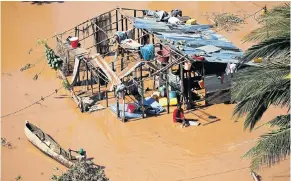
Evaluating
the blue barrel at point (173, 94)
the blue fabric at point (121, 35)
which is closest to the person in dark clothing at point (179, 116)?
the blue barrel at point (173, 94)

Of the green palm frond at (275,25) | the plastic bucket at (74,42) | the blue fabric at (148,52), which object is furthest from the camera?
the plastic bucket at (74,42)

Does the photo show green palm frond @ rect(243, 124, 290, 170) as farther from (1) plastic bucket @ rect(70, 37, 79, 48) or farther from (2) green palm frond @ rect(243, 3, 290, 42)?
(1) plastic bucket @ rect(70, 37, 79, 48)

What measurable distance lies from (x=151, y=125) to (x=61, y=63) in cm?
428

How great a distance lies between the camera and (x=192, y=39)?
16.5m

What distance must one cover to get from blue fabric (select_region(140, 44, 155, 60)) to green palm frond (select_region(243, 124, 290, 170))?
8216 millimetres

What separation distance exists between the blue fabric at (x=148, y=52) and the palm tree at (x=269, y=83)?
728 centimetres

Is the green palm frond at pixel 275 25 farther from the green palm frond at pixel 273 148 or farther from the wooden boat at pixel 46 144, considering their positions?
the wooden boat at pixel 46 144

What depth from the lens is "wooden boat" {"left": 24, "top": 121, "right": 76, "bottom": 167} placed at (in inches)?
486

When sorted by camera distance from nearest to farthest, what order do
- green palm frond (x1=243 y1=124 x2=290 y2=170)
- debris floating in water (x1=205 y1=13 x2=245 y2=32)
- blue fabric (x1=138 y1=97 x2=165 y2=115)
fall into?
1. green palm frond (x1=243 y1=124 x2=290 y2=170)
2. blue fabric (x1=138 y1=97 x2=165 y2=115)
3. debris floating in water (x1=205 y1=13 x2=245 y2=32)

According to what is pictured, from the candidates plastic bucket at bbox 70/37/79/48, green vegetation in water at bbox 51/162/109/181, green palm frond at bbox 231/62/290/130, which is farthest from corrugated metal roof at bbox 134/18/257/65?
green palm frond at bbox 231/62/290/130

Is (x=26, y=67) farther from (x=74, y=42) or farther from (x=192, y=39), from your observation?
(x=192, y=39)

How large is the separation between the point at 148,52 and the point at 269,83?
802 centimetres

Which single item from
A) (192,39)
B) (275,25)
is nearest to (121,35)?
(192,39)

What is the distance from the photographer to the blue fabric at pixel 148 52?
15336 mm
